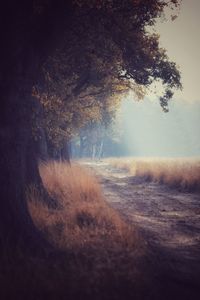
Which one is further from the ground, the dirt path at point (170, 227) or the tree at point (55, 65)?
the tree at point (55, 65)

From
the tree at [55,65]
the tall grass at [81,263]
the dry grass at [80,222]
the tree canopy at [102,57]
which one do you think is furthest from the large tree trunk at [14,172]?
the tree canopy at [102,57]

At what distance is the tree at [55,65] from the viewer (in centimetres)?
685

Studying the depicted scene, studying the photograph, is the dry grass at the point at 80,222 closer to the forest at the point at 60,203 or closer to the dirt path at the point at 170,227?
the forest at the point at 60,203

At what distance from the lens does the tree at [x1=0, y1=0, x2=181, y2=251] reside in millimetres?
6848

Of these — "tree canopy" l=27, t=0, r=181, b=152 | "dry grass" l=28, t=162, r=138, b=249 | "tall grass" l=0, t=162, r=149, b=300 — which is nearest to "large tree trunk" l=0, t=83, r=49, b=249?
"tall grass" l=0, t=162, r=149, b=300

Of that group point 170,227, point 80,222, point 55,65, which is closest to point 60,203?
point 80,222

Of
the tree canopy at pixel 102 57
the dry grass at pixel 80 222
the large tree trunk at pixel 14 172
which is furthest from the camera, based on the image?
the tree canopy at pixel 102 57

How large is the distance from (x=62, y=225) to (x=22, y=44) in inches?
155

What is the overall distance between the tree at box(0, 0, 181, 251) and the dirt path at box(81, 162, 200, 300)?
8.31 ft

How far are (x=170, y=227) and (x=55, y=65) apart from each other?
21.8 feet

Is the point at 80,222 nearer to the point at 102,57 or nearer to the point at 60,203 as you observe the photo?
the point at 60,203

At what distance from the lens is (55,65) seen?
12641mm

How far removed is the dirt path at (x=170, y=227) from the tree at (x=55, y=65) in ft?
8.31

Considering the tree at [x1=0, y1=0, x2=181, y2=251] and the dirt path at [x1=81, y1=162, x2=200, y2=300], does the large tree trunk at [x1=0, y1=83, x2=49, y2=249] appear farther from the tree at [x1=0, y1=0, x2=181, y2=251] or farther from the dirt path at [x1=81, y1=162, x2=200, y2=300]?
the dirt path at [x1=81, y1=162, x2=200, y2=300]
